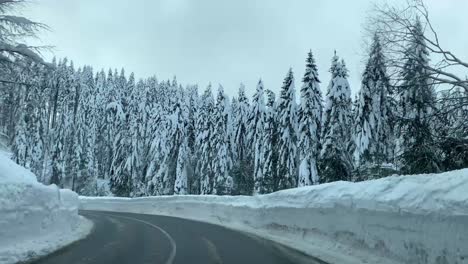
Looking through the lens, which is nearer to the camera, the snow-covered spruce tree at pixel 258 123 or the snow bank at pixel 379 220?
the snow bank at pixel 379 220

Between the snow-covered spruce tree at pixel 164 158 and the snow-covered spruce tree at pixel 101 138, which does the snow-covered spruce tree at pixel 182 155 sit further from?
the snow-covered spruce tree at pixel 101 138

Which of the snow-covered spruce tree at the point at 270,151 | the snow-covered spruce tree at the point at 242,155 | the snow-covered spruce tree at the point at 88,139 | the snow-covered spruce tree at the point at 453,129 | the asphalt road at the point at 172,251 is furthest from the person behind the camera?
the snow-covered spruce tree at the point at 88,139

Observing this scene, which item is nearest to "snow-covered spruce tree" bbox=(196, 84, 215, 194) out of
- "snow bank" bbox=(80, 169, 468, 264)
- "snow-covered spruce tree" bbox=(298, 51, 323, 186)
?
"snow-covered spruce tree" bbox=(298, 51, 323, 186)

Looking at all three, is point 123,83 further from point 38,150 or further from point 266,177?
point 266,177

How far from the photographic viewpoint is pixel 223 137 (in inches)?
2576

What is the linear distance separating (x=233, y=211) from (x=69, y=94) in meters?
75.4

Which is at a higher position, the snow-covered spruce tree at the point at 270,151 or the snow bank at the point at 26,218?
the snow-covered spruce tree at the point at 270,151

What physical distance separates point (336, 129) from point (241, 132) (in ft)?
104

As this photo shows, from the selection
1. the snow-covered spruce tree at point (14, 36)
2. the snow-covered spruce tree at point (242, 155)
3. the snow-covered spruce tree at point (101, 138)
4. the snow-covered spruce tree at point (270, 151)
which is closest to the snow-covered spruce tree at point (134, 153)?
the snow-covered spruce tree at point (242, 155)

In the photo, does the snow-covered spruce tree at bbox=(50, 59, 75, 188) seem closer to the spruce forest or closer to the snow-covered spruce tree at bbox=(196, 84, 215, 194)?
the spruce forest

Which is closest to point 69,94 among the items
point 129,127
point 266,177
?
point 129,127

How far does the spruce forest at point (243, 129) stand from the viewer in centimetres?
1512

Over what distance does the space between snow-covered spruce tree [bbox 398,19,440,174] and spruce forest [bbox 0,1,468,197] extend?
4cm

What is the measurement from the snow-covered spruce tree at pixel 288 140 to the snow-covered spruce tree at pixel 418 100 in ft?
107
